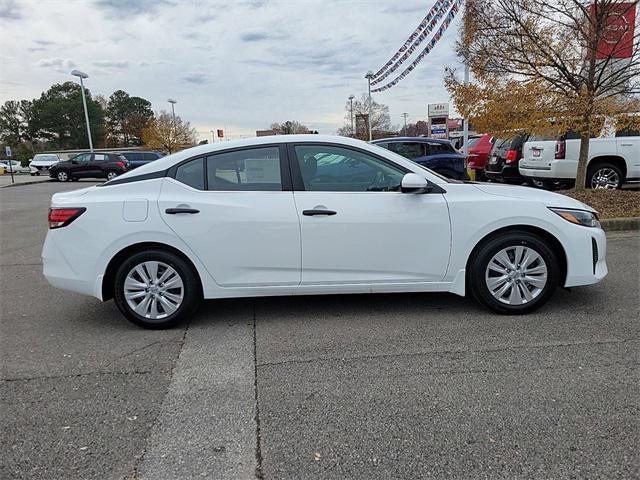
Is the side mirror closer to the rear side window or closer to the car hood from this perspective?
the car hood

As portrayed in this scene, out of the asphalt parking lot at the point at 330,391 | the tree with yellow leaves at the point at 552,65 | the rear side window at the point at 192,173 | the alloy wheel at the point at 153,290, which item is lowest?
the asphalt parking lot at the point at 330,391

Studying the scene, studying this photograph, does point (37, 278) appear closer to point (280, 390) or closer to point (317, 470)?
point (280, 390)

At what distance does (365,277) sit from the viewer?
3877 mm

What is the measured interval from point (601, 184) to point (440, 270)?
7.97m

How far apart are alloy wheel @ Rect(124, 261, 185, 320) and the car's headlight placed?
3.27m

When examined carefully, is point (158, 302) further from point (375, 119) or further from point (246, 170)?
point (375, 119)

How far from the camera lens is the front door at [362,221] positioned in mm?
3764

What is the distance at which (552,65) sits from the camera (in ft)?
26.4

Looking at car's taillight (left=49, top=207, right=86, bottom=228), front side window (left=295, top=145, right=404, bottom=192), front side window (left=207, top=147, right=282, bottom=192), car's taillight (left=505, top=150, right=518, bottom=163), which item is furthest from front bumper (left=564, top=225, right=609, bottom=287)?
car's taillight (left=505, top=150, right=518, bottom=163)

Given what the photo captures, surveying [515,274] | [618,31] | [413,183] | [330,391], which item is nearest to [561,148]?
[618,31]

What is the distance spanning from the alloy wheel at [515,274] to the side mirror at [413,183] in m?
0.89

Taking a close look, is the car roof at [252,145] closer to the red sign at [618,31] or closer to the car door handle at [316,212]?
the car door handle at [316,212]

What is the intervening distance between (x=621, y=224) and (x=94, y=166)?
25104 millimetres

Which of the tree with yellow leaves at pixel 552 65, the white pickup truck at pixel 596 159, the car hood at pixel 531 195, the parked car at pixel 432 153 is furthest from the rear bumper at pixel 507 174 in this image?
the car hood at pixel 531 195
